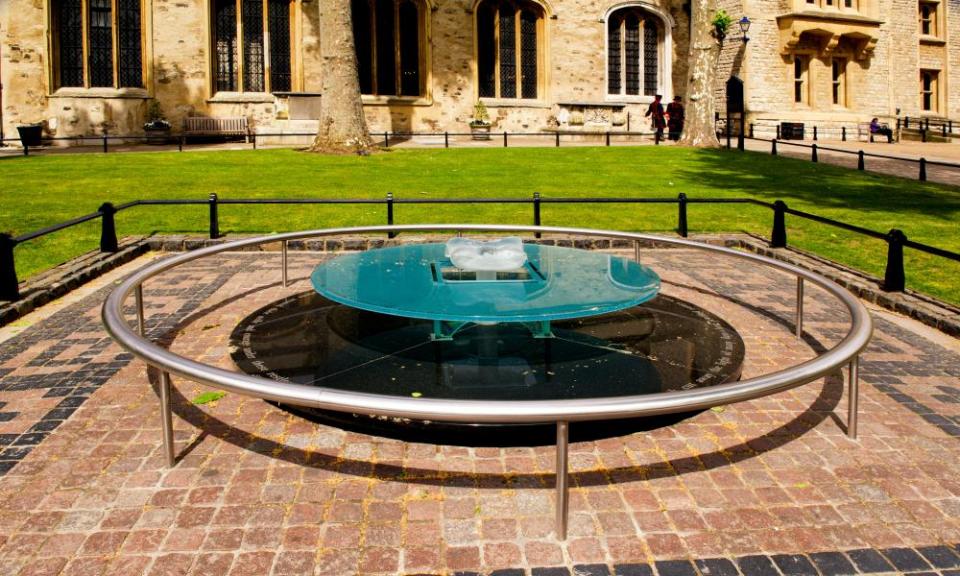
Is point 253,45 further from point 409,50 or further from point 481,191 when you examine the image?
point 481,191

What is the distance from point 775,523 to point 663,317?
12.1 ft

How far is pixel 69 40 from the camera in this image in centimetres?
2945

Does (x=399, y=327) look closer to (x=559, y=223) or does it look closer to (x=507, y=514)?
(x=507, y=514)

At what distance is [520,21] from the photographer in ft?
116

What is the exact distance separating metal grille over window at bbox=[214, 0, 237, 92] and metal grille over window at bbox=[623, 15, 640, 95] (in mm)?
17820

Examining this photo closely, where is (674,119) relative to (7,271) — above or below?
above

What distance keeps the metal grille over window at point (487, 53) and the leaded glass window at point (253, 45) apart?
8502mm

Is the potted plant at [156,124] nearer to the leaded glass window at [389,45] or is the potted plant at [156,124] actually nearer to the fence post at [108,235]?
the leaded glass window at [389,45]

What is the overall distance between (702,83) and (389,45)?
1325 centimetres

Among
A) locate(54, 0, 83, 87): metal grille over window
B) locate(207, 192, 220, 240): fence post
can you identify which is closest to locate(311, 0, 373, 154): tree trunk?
locate(54, 0, 83, 87): metal grille over window

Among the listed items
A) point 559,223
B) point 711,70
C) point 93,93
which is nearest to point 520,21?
point 711,70

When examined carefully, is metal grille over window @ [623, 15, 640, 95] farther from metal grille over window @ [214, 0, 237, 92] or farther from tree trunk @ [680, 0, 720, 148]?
metal grille over window @ [214, 0, 237, 92]

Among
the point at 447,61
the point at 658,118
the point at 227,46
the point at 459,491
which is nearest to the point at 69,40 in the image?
the point at 227,46

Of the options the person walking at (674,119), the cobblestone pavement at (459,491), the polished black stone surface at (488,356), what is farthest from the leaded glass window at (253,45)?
the cobblestone pavement at (459,491)
